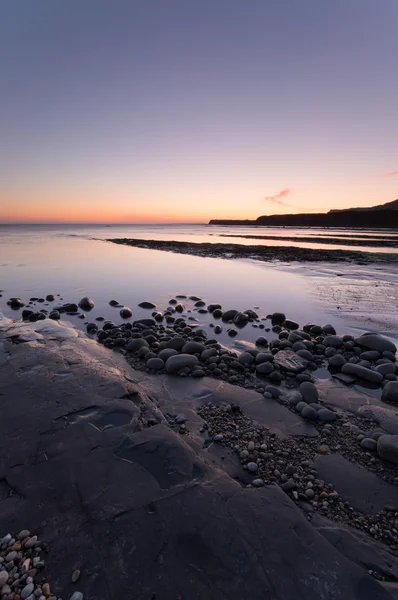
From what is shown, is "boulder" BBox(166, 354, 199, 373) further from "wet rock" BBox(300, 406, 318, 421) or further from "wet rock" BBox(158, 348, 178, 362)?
"wet rock" BBox(300, 406, 318, 421)

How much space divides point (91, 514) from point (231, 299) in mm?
10802

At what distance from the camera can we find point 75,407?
4332mm

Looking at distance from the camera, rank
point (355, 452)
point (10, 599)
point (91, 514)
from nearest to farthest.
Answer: point (10, 599), point (91, 514), point (355, 452)

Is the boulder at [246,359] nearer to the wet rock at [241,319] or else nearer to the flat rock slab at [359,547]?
the wet rock at [241,319]

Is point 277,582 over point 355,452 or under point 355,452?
over

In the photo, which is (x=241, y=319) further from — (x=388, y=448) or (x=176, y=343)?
(x=388, y=448)

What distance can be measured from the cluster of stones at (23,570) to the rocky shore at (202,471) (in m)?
0.02

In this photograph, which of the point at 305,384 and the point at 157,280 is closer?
the point at 305,384

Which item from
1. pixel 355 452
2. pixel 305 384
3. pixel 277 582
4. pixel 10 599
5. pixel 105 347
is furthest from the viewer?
pixel 105 347

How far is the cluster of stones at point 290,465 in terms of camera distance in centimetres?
296

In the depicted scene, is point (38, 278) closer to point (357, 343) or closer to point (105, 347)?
point (105, 347)

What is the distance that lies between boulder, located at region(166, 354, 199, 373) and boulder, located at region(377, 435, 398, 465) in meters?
3.50

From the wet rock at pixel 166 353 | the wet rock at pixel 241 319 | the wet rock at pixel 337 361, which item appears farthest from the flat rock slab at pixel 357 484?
the wet rock at pixel 241 319

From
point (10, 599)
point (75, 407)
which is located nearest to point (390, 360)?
point (75, 407)
